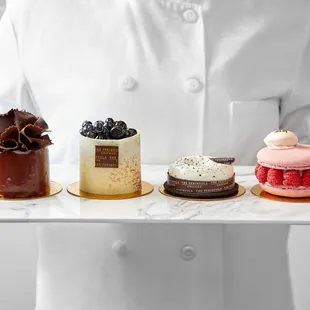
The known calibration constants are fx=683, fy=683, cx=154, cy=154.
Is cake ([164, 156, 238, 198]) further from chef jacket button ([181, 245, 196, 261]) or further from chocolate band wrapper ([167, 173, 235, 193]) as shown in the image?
chef jacket button ([181, 245, 196, 261])

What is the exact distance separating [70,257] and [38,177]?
0.75ft

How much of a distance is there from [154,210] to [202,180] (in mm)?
95

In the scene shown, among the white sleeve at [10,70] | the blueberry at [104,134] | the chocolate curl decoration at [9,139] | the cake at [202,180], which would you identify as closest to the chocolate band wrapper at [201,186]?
the cake at [202,180]

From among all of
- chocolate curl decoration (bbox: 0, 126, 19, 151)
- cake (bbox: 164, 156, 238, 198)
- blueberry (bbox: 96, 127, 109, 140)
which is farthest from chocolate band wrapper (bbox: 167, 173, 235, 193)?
chocolate curl decoration (bbox: 0, 126, 19, 151)

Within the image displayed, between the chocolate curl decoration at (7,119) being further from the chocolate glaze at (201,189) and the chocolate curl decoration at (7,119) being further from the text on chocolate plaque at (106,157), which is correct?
the chocolate glaze at (201,189)

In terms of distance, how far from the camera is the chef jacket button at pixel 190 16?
1.04m

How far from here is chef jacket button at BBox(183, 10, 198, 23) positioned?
3.43ft

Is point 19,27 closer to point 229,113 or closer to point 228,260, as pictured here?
point 229,113

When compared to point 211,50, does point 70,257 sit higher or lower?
lower

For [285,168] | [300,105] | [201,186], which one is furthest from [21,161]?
[300,105]

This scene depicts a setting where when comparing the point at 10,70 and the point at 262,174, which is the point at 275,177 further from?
the point at 10,70

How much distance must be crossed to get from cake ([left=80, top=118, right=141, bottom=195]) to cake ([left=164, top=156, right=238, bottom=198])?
53mm

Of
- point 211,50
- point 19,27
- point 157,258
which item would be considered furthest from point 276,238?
point 19,27

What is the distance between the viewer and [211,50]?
1.05m
